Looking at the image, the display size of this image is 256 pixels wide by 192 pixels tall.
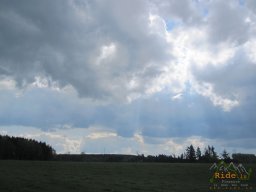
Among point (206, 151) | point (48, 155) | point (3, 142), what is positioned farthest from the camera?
point (206, 151)

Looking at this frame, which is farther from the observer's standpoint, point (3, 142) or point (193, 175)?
point (3, 142)

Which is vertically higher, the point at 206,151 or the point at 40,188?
the point at 206,151

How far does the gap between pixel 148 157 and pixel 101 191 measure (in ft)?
380

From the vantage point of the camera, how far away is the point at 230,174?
60562 mm

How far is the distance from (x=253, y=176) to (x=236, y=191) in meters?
26.3

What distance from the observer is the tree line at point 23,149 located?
111062mm

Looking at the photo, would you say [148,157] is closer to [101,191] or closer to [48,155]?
[48,155]

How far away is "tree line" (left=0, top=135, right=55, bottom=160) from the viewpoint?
11106cm

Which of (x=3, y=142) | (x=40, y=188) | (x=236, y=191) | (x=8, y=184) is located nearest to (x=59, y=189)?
(x=40, y=188)

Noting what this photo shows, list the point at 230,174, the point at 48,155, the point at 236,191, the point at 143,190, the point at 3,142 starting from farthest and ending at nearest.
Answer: the point at 48,155
the point at 3,142
the point at 230,174
the point at 236,191
the point at 143,190

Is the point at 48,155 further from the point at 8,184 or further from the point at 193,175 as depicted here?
the point at 8,184

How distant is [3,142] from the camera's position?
112 meters

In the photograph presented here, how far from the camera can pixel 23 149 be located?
11631cm

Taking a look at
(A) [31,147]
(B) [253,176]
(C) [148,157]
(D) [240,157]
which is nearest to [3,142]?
(A) [31,147]
